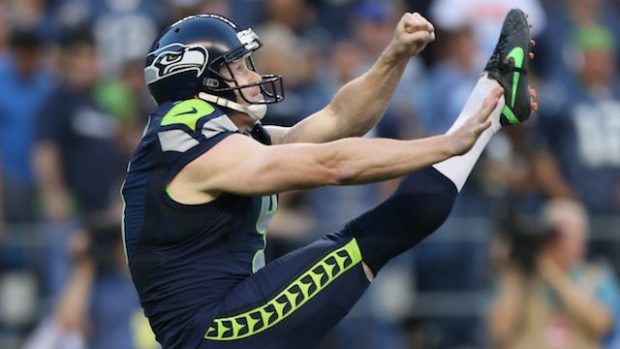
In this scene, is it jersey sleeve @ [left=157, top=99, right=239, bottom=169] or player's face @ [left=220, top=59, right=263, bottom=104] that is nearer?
jersey sleeve @ [left=157, top=99, right=239, bottom=169]

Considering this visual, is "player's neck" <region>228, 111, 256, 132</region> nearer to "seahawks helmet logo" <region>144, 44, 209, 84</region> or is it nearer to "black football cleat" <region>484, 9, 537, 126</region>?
"seahawks helmet logo" <region>144, 44, 209, 84</region>

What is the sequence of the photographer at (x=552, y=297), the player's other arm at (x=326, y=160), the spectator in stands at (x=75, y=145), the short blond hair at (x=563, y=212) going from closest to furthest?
the player's other arm at (x=326, y=160) → the photographer at (x=552, y=297) → the short blond hair at (x=563, y=212) → the spectator in stands at (x=75, y=145)

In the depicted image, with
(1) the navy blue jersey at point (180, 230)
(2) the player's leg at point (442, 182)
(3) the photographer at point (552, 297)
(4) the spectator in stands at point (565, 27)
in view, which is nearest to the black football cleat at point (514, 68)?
(2) the player's leg at point (442, 182)

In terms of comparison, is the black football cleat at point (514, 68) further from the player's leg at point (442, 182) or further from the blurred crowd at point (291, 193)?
the blurred crowd at point (291, 193)

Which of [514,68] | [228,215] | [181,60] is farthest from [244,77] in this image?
[514,68]

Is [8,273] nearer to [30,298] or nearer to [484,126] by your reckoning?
[30,298]

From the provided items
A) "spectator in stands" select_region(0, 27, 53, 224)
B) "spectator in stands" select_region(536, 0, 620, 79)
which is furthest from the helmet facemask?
"spectator in stands" select_region(536, 0, 620, 79)

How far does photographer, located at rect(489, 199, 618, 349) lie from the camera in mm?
9711

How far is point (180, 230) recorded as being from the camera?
682cm

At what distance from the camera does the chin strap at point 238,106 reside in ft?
22.8

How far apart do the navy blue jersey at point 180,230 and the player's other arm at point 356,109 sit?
69 cm

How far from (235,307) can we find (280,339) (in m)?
0.22

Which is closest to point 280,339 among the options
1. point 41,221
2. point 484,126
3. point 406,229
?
point 406,229

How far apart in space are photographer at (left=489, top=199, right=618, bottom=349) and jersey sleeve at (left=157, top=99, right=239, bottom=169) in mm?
3505
